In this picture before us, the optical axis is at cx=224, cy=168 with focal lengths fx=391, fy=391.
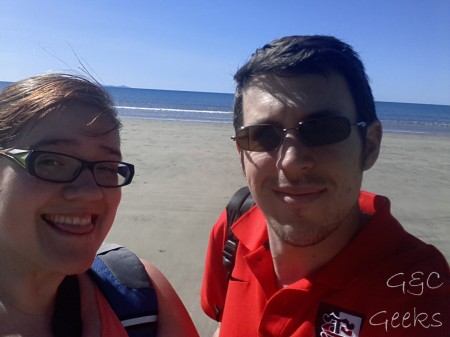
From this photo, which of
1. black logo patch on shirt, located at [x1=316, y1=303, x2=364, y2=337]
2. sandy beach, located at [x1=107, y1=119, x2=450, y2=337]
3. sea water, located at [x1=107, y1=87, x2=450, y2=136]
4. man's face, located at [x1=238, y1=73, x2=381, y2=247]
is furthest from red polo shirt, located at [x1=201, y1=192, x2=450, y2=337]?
sandy beach, located at [x1=107, y1=119, x2=450, y2=337]

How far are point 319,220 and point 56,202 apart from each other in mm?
1092

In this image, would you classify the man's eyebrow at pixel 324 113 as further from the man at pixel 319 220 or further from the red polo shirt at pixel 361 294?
the red polo shirt at pixel 361 294

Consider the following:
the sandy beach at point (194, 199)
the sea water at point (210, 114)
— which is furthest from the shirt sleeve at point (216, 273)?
the sandy beach at point (194, 199)

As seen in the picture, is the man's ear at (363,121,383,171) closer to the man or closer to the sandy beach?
the man

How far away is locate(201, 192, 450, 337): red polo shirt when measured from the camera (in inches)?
58.1

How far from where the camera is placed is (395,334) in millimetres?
1453

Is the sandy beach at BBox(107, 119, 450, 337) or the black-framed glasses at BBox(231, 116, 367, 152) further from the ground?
the black-framed glasses at BBox(231, 116, 367, 152)

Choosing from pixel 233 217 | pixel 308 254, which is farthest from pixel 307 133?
pixel 233 217

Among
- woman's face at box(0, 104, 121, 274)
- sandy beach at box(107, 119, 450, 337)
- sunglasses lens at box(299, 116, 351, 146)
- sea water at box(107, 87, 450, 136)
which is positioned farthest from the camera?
sea water at box(107, 87, 450, 136)

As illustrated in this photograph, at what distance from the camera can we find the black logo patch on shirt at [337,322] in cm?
153

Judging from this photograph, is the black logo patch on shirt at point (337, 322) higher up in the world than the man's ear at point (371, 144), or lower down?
lower down

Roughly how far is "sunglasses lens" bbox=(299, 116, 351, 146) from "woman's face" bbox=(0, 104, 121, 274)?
0.86 m

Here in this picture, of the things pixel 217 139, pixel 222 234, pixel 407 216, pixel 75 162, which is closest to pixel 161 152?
pixel 217 139

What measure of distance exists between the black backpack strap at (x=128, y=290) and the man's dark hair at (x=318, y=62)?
1100 mm
